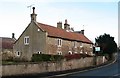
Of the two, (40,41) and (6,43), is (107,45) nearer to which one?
(40,41)

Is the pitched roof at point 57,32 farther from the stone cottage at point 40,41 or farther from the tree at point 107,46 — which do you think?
the tree at point 107,46

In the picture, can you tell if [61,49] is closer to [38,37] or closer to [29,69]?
[38,37]

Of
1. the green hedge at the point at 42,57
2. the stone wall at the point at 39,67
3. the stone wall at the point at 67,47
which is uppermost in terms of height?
the stone wall at the point at 67,47

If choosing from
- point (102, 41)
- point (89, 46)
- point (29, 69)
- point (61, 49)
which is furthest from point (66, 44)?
point (29, 69)

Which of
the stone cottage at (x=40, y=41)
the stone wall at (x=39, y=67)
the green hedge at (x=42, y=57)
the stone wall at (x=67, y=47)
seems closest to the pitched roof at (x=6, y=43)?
the stone cottage at (x=40, y=41)

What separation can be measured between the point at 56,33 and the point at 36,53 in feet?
26.0

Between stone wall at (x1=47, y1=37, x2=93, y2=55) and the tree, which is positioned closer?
stone wall at (x1=47, y1=37, x2=93, y2=55)

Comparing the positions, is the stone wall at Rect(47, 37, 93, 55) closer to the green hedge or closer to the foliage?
the foliage

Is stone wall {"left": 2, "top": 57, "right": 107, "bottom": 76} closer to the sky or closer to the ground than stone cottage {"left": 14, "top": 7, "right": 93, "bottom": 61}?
closer to the ground

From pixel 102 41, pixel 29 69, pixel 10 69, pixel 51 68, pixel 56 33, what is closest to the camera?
pixel 10 69

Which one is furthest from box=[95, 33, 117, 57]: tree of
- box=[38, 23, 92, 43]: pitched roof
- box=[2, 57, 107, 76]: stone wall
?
box=[2, 57, 107, 76]: stone wall

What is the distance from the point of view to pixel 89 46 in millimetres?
84875

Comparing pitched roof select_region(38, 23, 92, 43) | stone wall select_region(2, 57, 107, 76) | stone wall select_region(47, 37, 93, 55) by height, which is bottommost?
stone wall select_region(2, 57, 107, 76)

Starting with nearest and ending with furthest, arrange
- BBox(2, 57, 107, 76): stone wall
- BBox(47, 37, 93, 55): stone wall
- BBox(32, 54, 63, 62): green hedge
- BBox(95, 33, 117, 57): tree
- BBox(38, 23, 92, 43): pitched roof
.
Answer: BBox(2, 57, 107, 76): stone wall < BBox(32, 54, 63, 62): green hedge < BBox(47, 37, 93, 55): stone wall < BBox(38, 23, 92, 43): pitched roof < BBox(95, 33, 117, 57): tree
